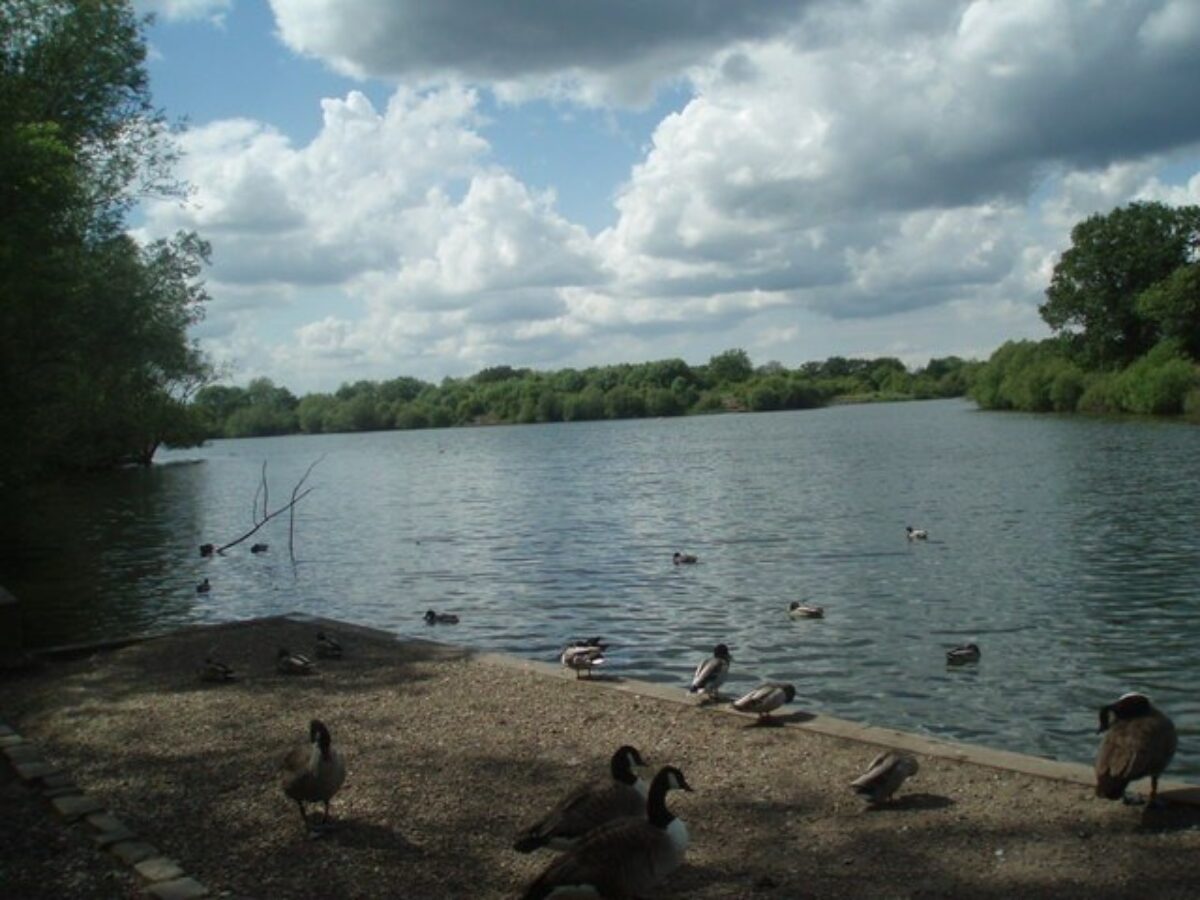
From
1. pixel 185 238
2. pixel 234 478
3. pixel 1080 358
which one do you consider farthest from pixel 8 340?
pixel 1080 358

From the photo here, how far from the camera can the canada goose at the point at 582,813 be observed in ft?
21.0

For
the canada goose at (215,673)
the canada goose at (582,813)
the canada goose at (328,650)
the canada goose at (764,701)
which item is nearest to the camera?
the canada goose at (582,813)

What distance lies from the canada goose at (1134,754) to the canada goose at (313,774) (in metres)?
5.01

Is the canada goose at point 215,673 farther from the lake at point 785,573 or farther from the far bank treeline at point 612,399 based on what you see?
the far bank treeline at point 612,399

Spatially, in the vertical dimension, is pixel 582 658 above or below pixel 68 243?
below

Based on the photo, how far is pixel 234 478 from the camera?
238 ft

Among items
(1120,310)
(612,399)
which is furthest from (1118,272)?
(612,399)

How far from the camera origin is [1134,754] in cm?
700

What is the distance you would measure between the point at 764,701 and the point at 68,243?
2116 centimetres

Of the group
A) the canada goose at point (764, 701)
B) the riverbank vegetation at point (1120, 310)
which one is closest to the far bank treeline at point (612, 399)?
the riverbank vegetation at point (1120, 310)

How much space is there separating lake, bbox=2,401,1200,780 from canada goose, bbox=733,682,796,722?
248 cm

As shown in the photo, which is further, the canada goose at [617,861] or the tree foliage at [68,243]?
the tree foliage at [68,243]

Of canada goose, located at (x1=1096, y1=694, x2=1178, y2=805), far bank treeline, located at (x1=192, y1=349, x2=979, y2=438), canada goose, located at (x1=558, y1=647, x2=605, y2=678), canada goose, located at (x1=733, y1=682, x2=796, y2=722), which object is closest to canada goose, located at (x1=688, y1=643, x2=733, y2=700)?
canada goose, located at (x1=733, y1=682, x2=796, y2=722)

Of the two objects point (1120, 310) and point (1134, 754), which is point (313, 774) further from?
point (1120, 310)
